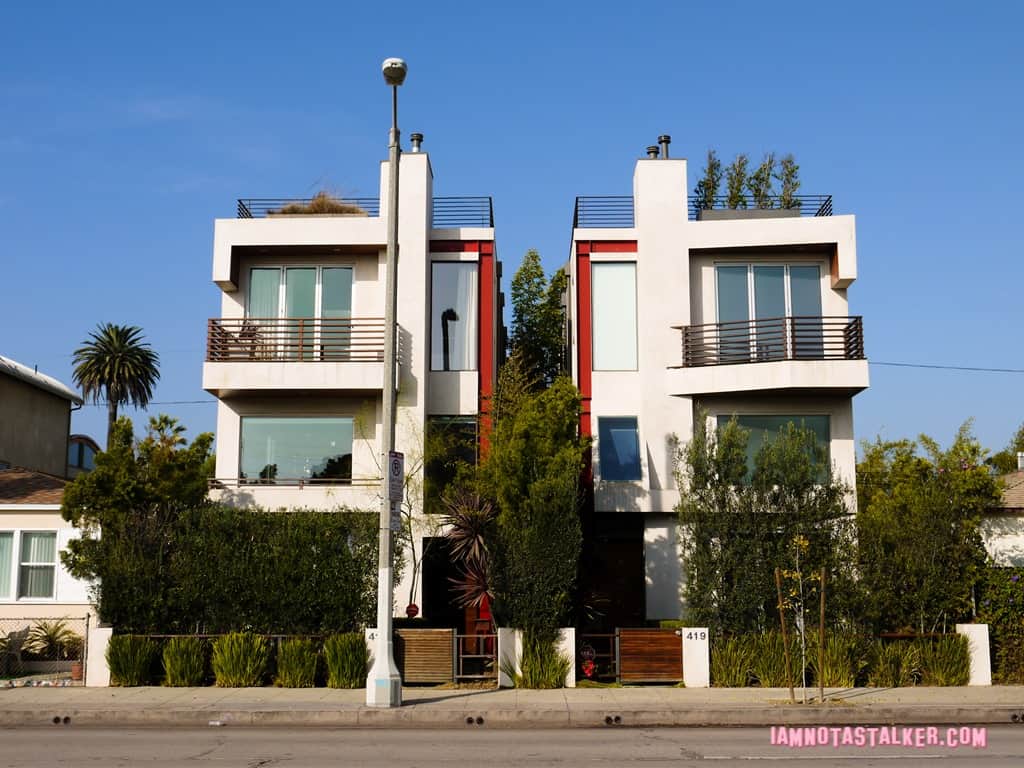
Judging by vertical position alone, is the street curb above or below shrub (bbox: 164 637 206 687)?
below

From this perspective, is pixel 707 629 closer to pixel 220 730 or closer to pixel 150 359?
pixel 220 730

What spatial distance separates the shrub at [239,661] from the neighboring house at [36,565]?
227 inches

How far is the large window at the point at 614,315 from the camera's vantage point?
2461cm

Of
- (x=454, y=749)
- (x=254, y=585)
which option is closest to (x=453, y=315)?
(x=254, y=585)

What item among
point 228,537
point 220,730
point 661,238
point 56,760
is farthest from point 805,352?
point 56,760

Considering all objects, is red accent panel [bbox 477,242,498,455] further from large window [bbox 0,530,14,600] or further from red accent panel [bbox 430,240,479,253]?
large window [bbox 0,530,14,600]

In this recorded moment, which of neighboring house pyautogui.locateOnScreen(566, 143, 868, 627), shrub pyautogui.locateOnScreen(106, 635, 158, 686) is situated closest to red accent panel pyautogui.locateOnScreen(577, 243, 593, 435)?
neighboring house pyautogui.locateOnScreen(566, 143, 868, 627)

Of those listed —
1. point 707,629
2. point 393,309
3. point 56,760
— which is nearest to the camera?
point 56,760

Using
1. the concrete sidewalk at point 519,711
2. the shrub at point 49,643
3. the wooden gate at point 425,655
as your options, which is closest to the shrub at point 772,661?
the concrete sidewalk at point 519,711

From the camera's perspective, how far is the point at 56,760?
37.6ft

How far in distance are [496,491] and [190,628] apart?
20.1 feet

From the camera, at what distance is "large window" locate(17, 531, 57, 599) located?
75.6 feet

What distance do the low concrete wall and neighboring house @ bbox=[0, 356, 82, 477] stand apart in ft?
86.5

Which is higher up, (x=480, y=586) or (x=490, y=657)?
(x=480, y=586)
